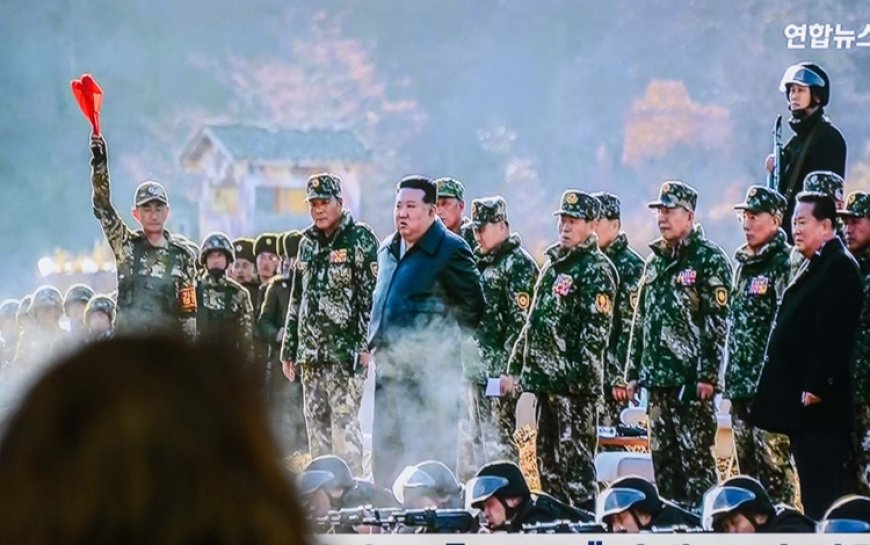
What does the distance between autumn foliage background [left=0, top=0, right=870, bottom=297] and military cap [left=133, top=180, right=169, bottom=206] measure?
3 centimetres

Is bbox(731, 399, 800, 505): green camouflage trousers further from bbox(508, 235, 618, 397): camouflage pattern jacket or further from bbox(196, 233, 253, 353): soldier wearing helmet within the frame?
bbox(196, 233, 253, 353): soldier wearing helmet

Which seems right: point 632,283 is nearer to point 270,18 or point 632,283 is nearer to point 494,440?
point 494,440

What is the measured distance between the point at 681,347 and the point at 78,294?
176 centimetres

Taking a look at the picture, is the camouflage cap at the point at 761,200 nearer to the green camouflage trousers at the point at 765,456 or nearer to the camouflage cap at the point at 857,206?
the camouflage cap at the point at 857,206

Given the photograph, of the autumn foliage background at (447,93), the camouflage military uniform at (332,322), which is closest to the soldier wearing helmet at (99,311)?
the autumn foliage background at (447,93)

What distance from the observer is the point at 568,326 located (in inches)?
153

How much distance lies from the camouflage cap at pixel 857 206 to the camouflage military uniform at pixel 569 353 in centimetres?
69

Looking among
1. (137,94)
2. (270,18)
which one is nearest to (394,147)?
(270,18)

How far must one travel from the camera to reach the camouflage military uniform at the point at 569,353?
12.7 feet

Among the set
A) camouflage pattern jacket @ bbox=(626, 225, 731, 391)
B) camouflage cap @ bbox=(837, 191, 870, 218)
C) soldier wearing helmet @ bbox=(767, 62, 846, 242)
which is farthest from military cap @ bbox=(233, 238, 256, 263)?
camouflage cap @ bbox=(837, 191, 870, 218)

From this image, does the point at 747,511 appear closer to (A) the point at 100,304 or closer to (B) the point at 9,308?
(A) the point at 100,304

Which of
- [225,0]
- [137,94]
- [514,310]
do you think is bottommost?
[514,310]

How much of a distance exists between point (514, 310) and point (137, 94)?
1279mm

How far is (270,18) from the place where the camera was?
3.94m
